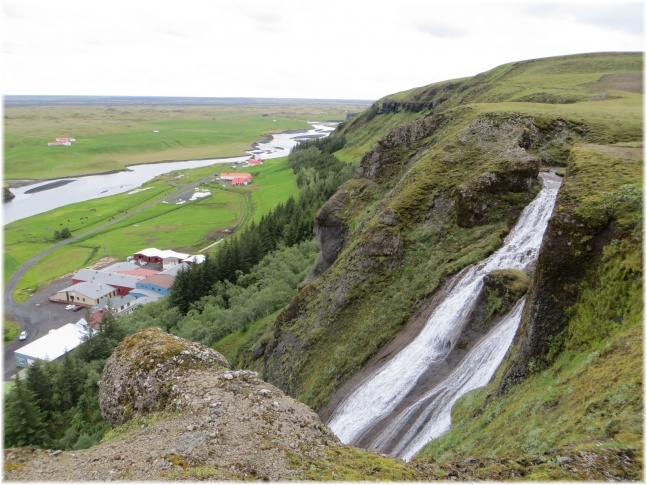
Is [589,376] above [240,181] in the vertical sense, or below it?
above

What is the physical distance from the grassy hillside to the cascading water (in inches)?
54.9

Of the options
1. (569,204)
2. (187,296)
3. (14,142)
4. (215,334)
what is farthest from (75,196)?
(569,204)

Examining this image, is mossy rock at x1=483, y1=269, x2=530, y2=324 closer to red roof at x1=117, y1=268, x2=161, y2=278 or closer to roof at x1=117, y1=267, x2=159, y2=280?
roof at x1=117, y1=267, x2=159, y2=280

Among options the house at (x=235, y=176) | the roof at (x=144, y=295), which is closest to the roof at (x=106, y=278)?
the roof at (x=144, y=295)

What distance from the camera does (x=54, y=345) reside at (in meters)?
54.8

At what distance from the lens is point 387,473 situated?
9.63 metres

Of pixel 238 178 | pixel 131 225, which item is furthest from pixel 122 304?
pixel 238 178

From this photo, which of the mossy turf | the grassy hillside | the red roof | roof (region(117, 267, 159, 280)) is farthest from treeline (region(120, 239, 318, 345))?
the mossy turf

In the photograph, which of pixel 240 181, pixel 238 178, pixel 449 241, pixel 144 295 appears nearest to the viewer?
pixel 449 241

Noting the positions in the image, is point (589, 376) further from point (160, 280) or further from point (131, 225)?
point (131, 225)

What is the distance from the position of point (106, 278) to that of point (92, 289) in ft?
17.2

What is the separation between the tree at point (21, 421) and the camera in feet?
114

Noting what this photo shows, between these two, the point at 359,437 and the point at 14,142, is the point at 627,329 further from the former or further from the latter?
the point at 14,142

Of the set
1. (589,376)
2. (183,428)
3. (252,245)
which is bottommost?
(252,245)
